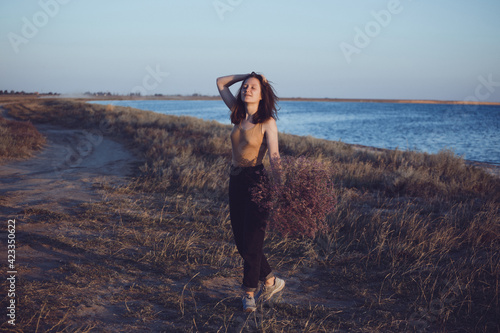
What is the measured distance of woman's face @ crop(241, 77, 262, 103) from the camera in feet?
9.71

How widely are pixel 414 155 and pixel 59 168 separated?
10899mm

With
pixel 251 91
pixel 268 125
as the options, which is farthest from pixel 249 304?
pixel 251 91

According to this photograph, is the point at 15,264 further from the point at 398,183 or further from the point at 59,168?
the point at 398,183

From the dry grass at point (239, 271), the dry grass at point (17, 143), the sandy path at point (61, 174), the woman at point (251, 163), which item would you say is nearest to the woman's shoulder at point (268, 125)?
the woman at point (251, 163)

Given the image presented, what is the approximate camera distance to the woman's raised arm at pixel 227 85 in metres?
3.27

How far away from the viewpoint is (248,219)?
2.91 metres

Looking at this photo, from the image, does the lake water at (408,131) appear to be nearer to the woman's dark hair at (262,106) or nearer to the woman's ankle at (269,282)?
the woman's dark hair at (262,106)

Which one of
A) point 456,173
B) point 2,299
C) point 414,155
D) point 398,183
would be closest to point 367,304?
point 2,299

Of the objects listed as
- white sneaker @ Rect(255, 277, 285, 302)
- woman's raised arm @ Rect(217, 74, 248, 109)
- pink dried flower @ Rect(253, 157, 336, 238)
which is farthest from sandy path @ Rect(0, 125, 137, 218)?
pink dried flower @ Rect(253, 157, 336, 238)

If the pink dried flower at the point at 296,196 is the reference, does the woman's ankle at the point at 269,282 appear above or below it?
below

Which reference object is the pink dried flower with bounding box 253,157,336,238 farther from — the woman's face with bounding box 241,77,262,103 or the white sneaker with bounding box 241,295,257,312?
the white sneaker with bounding box 241,295,257,312

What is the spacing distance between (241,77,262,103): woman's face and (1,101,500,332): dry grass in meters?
1.17

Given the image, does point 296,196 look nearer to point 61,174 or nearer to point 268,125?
point 268,125

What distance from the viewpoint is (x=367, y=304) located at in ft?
10.9
